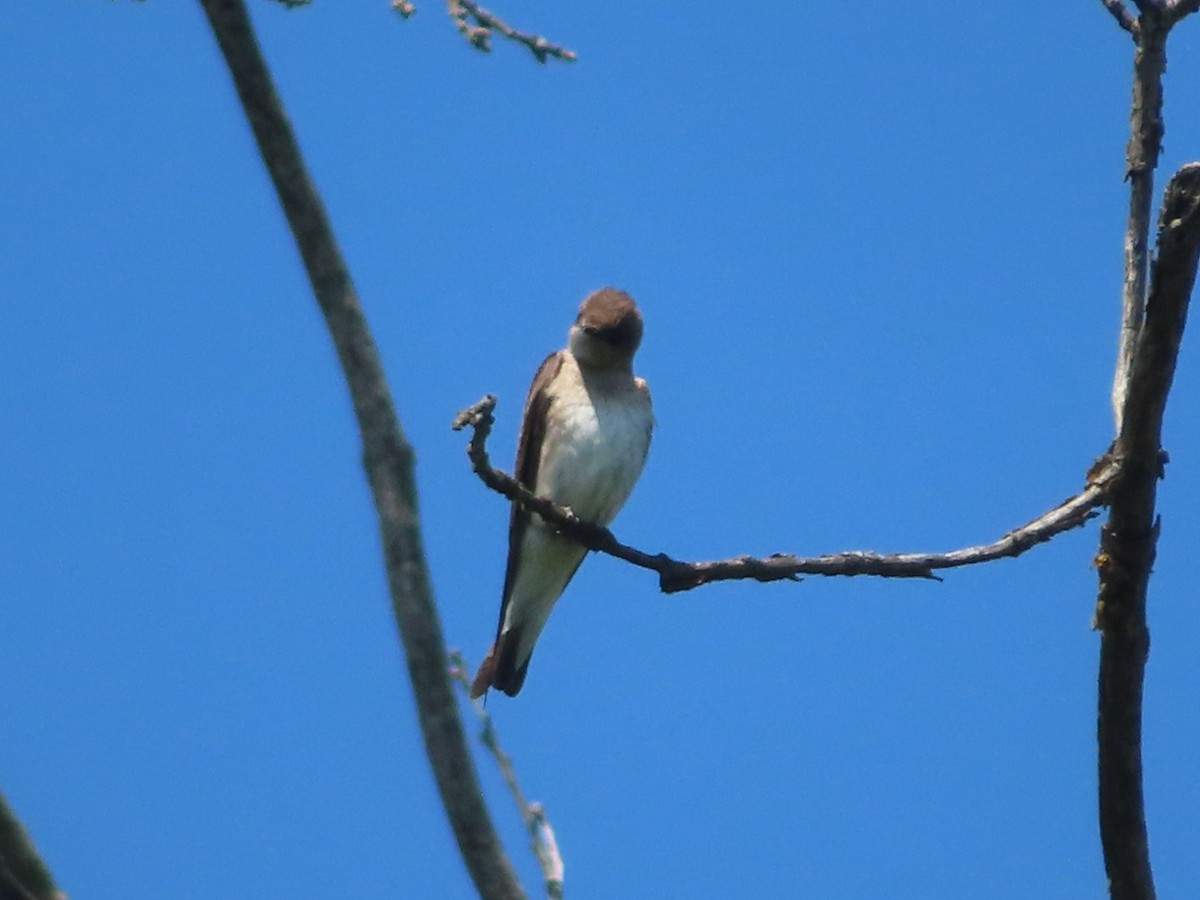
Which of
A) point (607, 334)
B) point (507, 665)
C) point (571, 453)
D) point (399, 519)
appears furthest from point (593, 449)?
point (399, 519)

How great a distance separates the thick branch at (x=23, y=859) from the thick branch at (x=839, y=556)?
208 centimetres

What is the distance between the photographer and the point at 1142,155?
5.11 m

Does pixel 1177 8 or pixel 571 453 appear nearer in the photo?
pixel 1177 8

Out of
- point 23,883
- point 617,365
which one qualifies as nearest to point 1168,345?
point 23,883

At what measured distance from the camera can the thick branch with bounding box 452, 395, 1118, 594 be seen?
509cm

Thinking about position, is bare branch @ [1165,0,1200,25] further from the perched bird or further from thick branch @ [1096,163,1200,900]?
the perched bird

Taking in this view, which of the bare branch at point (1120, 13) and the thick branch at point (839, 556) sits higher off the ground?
the bare branch at point (1120, 13)

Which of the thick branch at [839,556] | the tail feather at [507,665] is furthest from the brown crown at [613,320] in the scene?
the thick branch at [839,556]

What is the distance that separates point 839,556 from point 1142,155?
154 cm

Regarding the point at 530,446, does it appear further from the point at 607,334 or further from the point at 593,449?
the point at 607,334

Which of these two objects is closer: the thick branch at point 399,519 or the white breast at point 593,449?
the thick branch at point 399,519

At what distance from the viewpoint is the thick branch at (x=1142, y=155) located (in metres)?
5.08

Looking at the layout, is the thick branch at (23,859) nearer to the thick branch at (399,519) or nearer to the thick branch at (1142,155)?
the thick branch at (399,519)

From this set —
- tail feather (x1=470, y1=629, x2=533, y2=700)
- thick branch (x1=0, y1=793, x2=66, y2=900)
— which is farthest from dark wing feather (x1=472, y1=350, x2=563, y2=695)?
thick branch (x1=0, y1=793, x2=66, y2=900)
